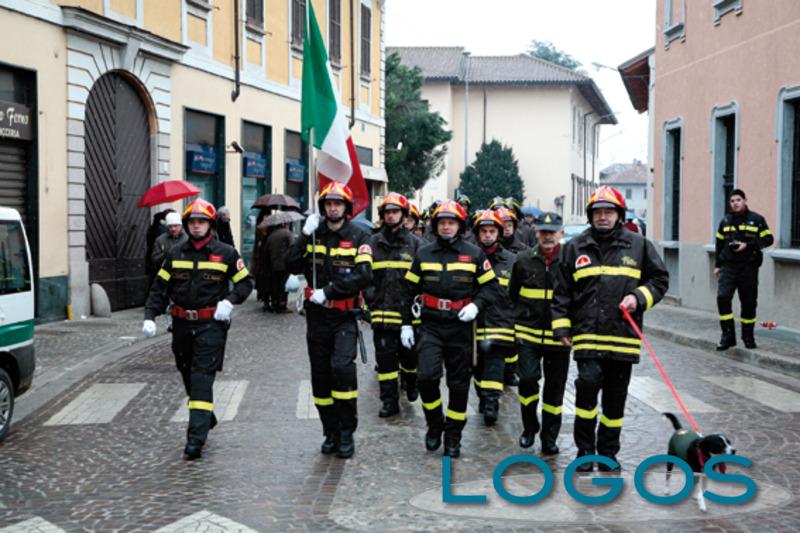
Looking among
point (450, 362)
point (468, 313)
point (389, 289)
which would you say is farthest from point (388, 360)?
point (468, 313)

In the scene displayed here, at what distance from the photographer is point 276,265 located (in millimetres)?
18578

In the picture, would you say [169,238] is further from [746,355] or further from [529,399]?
[529,399]

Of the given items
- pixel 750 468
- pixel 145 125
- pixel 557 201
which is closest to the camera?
pixel 750 468

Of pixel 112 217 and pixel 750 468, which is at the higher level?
pixel 112 217

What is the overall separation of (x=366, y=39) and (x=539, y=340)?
90.5 ft

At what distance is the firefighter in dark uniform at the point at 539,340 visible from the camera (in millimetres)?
7699

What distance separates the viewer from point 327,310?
25.2 ft

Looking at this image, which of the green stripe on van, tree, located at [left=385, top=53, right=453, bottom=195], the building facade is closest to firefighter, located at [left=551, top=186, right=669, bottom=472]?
the green stripe on van

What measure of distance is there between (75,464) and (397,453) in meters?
2.21

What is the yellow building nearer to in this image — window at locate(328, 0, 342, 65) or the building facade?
window at locate(328, 0, 342, 65)

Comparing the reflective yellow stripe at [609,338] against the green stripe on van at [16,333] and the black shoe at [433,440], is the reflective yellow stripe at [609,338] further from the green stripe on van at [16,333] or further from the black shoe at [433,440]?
the green stripe on van at [16,333]

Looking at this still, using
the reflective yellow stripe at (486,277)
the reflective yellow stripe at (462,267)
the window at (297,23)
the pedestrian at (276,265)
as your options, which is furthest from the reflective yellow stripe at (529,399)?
the window at (297,23)

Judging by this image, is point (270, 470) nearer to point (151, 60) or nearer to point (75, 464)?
point (75, 464)

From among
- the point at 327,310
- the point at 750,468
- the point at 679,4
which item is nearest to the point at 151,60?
the point at 679,4
